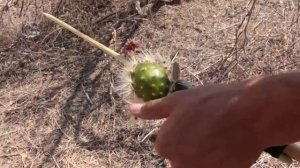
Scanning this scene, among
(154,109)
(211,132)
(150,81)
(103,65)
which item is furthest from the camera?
(103,65)

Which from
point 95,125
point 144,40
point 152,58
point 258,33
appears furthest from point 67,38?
point 152,58

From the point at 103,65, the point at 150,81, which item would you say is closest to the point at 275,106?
the point at 150,81

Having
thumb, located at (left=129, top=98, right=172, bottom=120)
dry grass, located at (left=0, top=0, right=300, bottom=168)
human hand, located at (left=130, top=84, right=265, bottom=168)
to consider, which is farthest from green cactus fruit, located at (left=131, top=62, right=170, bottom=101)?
dry grass, located at (left=0, top=0, right=300, bottom=168)

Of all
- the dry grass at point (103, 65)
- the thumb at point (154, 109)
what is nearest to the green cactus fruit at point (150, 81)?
the thumb at point (154, 109)

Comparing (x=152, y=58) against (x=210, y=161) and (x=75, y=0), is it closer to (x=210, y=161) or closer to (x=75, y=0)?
(x=210, y=161)

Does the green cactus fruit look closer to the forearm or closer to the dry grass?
the forearm

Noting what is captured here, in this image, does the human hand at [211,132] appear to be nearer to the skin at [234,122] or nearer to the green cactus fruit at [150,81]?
the skin at [234,122]

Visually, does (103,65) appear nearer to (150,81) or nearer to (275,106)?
(150,81)
